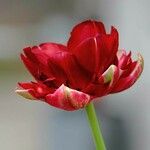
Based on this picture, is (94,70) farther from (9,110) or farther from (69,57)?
(9,110)

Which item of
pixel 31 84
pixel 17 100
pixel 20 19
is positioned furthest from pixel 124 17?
pixel 31 84

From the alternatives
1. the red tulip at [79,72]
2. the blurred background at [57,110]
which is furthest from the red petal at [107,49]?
the blurred background at [57,110]

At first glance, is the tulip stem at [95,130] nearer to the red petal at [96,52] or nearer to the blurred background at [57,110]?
the red petal at [96,52]

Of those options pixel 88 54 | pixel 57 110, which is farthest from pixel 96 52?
pixel 57 110

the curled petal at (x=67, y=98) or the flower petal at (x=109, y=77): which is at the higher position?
the flower petal at (x=109, y=77)

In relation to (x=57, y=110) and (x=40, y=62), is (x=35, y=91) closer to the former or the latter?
(x=40, y=62)
